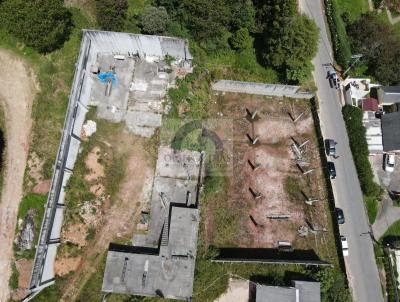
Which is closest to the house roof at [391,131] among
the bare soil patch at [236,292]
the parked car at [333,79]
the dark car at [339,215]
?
the parked car at [333,79]

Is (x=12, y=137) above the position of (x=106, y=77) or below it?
below

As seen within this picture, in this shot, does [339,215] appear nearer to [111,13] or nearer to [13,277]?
[13,277]

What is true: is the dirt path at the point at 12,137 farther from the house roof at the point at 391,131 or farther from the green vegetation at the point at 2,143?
the house roof at the point at 391,131

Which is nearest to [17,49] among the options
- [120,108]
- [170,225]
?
[120,108]

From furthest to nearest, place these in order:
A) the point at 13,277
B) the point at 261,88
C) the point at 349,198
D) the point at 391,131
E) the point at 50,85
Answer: the point at 261,88, the point at 391,131, the point at 349,198, the point at 50,85, the point at 13,277

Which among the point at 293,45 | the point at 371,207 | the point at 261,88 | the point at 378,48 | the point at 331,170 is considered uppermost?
the point at 378,48

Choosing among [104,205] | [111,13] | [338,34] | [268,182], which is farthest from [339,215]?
[111,13]

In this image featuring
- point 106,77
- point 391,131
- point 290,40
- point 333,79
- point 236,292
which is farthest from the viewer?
point 333,79
